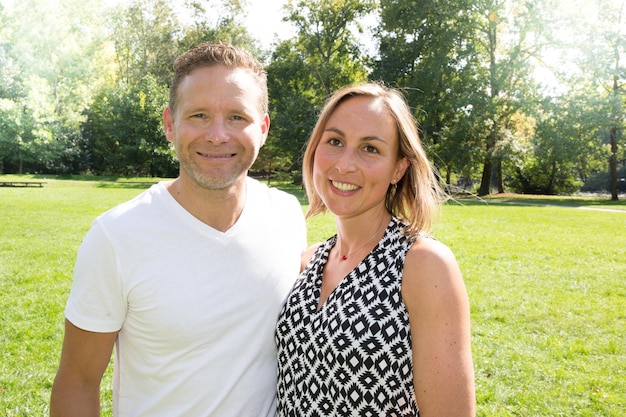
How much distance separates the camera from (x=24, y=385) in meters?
5.35

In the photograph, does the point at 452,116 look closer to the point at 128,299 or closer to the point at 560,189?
the point at 560,189

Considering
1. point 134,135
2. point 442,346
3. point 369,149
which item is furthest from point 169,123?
point 134,135

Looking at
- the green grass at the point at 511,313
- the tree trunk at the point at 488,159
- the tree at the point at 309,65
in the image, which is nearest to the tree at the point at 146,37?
the tree at the point at 309,65

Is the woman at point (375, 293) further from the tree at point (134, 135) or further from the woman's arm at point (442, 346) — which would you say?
the tree at point (134, 135)

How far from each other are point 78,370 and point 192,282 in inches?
23.9

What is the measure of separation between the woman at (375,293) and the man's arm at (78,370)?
803mm

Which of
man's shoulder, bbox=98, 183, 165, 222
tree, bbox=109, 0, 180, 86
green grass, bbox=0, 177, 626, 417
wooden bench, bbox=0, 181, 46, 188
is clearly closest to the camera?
man's shoulder, bbox=98, 183, 165, 222

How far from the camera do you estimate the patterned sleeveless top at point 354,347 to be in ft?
6.95

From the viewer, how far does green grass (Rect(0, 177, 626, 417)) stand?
17.7ft

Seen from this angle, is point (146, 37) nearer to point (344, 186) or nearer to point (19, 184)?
point (19, 184)

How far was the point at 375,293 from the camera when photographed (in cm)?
221

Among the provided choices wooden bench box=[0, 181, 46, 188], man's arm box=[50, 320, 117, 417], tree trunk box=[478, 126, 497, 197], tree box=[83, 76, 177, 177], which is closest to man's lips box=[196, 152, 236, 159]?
man's arm box=[50, 320, 117, 417]

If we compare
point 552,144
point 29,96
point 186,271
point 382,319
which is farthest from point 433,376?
point 29,96

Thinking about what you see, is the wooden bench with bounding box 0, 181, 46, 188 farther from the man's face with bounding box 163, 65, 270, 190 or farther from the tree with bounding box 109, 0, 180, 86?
the man's face with bounding box 163, 65, 270, 190
